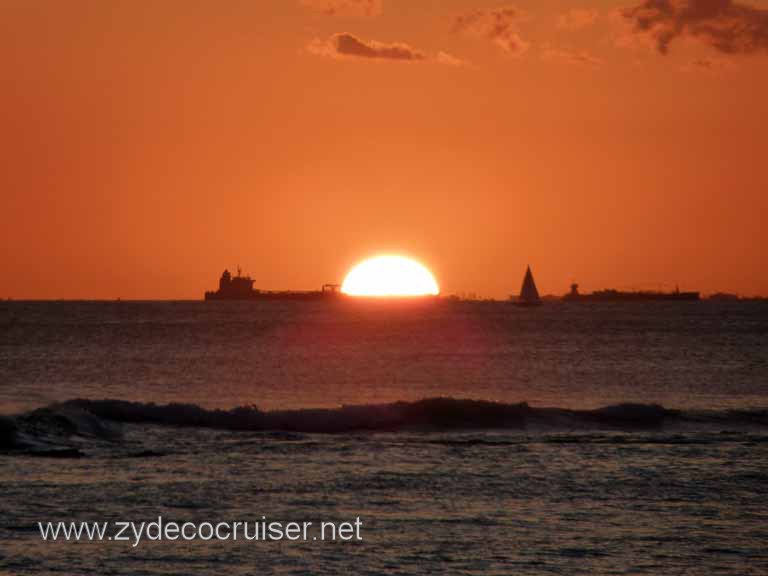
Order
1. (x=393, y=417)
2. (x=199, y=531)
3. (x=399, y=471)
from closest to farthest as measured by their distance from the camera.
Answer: (x=199, y=531) < (x=399, y=471) < (x=393, y=417)

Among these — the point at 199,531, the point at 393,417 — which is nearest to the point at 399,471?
the point at 199,531

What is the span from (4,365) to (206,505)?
64301 millimetres

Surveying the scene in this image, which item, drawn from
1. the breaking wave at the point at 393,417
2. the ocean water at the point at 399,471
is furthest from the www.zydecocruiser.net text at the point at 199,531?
the breaking wave at the point at 393,417

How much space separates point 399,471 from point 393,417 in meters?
17.2

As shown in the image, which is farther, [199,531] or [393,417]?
[393,417]

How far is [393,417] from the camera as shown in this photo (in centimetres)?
5100

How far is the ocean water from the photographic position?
76.4 feet

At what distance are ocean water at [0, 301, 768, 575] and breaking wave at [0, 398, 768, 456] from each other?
0.50 ft

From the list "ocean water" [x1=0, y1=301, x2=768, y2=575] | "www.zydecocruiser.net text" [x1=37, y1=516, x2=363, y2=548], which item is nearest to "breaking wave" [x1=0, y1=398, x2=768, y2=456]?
"ocean water" [x1=0, y1=301, x2=768, y2=575]

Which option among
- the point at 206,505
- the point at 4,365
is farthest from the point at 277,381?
the point at 206,505

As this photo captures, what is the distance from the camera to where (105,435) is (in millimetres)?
43469

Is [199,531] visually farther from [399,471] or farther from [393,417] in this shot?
[393,417]

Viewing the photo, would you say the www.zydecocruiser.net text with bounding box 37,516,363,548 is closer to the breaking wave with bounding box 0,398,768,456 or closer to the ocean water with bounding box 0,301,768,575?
the ocean water with bounding box 0,301,768,575

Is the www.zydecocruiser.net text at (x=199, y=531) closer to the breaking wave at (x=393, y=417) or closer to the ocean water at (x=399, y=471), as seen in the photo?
the ocean water at (x=399, y=471)
